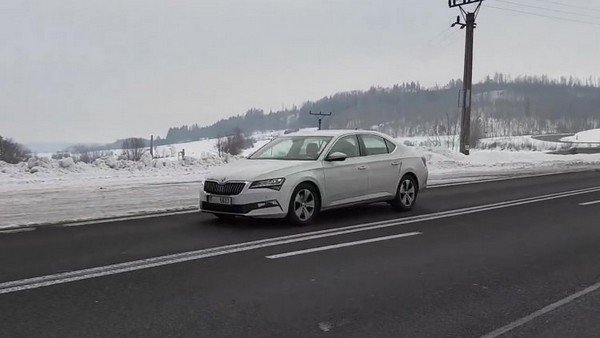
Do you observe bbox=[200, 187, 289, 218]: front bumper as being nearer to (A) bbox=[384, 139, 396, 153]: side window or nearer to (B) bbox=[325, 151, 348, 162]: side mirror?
(B) bbox=[325, 151, 348, 162]: side mirror

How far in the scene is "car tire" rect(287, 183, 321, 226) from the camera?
29.8 ft

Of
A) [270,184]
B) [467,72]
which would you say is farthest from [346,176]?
[467,72]

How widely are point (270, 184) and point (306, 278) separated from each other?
3.04m

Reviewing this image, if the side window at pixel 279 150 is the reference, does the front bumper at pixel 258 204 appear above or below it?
below

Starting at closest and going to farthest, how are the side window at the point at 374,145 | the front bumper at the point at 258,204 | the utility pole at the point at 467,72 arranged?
the front bumper at the point at 258,204
the side window at the point at 374,145
the utility pole at the point at 467,72

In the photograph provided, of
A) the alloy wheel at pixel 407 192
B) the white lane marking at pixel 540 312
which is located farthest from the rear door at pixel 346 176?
the white lane marking at pixel 540 312

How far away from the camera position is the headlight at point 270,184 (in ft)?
28.8

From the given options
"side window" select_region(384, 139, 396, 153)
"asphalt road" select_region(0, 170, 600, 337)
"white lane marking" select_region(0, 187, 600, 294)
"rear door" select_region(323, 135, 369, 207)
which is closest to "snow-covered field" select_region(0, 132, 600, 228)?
"asphalt road" select_region(0, 170, 600, 337)

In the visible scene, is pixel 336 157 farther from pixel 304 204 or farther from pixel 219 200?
pixel 219 200

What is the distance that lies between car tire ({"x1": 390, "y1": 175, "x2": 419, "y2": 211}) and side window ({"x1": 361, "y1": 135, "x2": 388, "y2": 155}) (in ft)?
2.39

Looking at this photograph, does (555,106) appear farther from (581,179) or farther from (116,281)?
(116,281)

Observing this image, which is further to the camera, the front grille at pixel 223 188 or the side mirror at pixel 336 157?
the side mirror at pixel 336 157

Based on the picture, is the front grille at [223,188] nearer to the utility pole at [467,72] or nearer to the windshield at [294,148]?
the windshield at [294,148]

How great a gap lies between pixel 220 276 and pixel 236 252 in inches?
46.3
